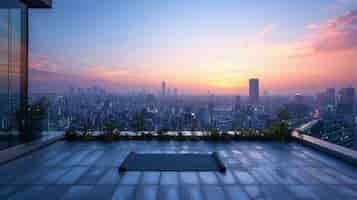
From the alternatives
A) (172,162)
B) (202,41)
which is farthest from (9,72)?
(202,41)

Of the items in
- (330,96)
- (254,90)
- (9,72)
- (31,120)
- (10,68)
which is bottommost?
(31,120)

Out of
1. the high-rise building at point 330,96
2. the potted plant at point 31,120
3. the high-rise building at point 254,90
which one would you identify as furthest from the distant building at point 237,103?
the potted plant at point 31,120

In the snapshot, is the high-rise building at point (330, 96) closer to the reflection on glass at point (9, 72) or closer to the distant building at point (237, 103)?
the distant building at point (237, 103)

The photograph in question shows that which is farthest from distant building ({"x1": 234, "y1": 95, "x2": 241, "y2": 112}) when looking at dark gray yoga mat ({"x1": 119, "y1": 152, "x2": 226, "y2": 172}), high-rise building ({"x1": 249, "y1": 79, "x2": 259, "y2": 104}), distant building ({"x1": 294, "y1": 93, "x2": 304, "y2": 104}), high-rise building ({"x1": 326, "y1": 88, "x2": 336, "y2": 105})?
dark gray yoga mat ({"x1": 119, "y1": 152, "x2": 226, "y2": 172})

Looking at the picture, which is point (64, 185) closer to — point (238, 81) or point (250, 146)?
point (250, 146)

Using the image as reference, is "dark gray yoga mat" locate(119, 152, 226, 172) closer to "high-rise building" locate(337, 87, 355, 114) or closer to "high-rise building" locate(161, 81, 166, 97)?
"high-rise building" locate(337, 87, 355, 114)

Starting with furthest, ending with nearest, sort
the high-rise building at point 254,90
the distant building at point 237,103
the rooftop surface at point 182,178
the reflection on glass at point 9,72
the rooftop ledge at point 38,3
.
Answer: the high-rise building at point 254,90 → the distant building at point 237,103 → the rooftop ledge at point 38,3 → the reflection on glass at point 9,72 → the rooftop surface at point 182,178

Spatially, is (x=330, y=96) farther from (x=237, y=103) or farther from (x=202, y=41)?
(x=202, y=41)
